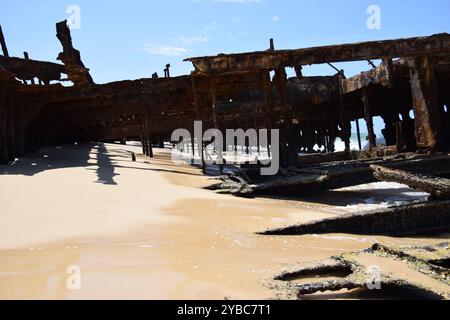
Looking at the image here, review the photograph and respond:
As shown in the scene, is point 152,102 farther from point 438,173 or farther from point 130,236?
point 130,236

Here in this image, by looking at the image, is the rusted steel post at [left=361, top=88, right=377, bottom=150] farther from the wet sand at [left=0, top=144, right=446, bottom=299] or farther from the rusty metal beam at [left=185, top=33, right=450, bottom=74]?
the wet sand at [left=0, top=144, right=446, bottom=299]

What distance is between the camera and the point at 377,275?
9.01ft

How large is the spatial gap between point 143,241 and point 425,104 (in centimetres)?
876

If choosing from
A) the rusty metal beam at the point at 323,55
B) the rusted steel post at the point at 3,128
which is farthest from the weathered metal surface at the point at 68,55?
the rusty metal beam at the point at 323,55

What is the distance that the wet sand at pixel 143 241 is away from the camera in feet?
8.95

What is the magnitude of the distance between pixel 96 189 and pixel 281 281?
16.1ft

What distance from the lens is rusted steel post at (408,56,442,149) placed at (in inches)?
404

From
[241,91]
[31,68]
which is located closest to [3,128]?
[31,68]

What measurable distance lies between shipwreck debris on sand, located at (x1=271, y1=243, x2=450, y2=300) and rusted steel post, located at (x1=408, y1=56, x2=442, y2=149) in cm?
753

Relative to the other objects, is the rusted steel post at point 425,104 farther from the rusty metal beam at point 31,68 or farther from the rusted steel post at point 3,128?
the rusty metal beam at point 31,68

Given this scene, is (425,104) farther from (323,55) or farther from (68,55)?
(68,55)

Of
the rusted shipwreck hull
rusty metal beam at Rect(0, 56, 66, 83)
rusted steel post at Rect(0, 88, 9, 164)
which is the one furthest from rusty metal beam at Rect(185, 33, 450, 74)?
rusty metal beam at Rect(0, 56, 66, 83)

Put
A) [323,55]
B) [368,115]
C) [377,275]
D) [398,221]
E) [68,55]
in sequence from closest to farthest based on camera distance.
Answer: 1. [377,275]
2. [398,221]
3. [323,55]
4. [68,55]
5. [368,115]
